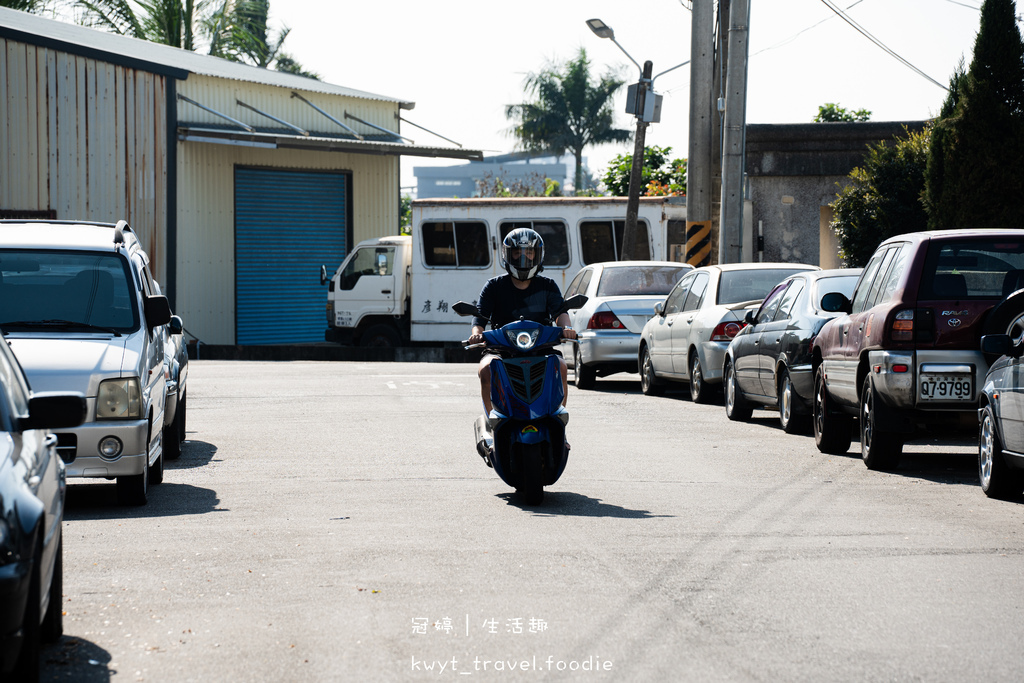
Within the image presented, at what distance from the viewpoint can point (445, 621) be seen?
5.42 m

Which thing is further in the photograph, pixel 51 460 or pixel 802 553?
pixel 802 553

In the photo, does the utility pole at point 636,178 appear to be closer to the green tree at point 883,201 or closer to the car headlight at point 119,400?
the green tree at point 883,201

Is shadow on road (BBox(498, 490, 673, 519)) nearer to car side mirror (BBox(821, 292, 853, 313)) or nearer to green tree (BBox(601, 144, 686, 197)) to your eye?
car side mirror (BBox(821, 292, 853, 313))

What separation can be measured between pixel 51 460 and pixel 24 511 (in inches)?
36.3

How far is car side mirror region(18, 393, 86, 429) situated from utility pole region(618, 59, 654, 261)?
65.6 ft

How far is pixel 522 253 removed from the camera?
29.5 feet

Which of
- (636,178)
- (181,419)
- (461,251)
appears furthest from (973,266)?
(461,251)

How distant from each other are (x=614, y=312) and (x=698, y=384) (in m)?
2.65

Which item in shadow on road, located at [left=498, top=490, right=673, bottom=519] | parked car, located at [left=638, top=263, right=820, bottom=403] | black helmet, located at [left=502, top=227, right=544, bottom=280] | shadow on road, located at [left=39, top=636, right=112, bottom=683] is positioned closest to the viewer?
shadow on road, located at [left=39, top=636, right=112, bottom=683]

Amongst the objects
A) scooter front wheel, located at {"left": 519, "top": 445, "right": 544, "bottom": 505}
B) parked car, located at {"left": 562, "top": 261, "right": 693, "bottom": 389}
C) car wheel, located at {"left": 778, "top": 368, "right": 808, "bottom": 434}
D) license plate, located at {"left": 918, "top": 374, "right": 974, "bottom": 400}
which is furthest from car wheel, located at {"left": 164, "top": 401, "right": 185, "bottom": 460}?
parked car, located at {"left": 562, "top": 261, "right": 693, "bottom": 389}

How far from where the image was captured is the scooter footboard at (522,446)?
8594mm

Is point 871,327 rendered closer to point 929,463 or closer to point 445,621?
point 929,463

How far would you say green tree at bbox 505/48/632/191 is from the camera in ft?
220

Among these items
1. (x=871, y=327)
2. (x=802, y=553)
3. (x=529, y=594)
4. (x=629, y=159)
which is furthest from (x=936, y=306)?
(x=629, y=159)
